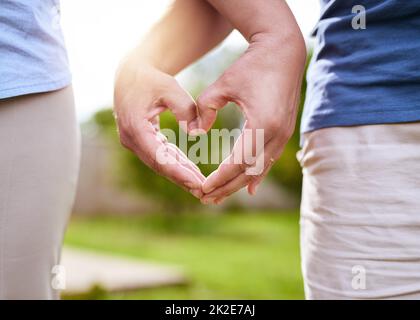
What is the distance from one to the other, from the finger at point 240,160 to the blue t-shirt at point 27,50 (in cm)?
35

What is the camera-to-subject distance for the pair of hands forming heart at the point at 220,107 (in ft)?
3.14

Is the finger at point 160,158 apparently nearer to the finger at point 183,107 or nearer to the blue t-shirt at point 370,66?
the finger at point 183,107

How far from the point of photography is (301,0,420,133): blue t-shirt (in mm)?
1058

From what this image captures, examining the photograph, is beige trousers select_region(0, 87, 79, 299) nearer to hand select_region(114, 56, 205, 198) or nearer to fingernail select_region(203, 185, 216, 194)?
Answer: hand select_region(114, 56, 205, 198)

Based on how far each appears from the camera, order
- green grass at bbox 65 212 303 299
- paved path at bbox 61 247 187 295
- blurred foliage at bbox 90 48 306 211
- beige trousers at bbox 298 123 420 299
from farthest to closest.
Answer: blurred foliage at bbox 90 48 306 211 → green grass at bbox 65 212 303 299 → paved path at bbox 61 247 187 295 → beige trousers at bbox 298 123 420 299

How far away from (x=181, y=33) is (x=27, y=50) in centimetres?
30

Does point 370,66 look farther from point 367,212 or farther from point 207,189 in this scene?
point 207,189

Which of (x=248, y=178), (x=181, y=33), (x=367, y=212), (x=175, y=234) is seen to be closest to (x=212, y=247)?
(x=175, y=234)

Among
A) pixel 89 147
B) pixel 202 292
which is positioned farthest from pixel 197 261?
pixel 89 147

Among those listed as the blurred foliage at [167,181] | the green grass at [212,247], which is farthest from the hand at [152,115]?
the blurred foliage at [167,181]

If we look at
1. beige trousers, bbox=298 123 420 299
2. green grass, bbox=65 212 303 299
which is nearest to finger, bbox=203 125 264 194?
beige trousers, bbox=298 123 420 299

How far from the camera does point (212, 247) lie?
10.8m
